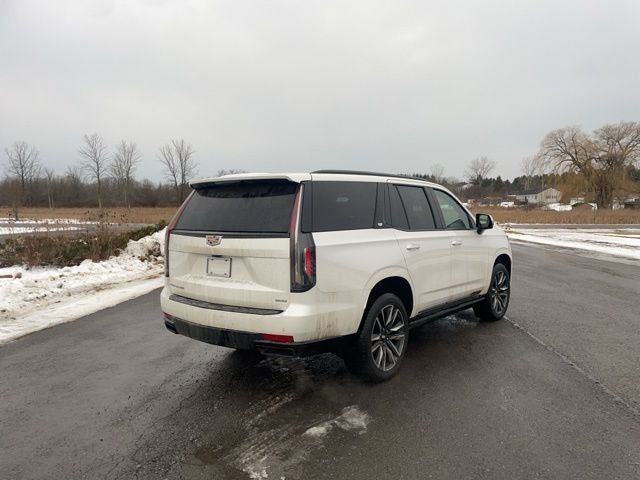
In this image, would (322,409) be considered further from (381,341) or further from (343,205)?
(343,205)

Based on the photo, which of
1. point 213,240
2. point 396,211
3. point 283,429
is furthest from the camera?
point 396,211

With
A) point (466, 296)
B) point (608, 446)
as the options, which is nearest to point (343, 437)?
point (608, 446)

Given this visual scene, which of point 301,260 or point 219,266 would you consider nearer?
point 301,260

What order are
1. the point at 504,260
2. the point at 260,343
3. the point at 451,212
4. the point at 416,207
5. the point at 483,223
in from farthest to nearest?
the point at 504,260
the point at 483,223
the point at 451,212
the point at 416,207
the point at 260,343

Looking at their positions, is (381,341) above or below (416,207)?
below

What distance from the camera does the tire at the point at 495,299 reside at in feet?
18.9

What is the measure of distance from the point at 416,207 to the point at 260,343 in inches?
93.9

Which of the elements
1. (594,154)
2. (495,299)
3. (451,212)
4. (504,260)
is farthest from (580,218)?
(451,212)

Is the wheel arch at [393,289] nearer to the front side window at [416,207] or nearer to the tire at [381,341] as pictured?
the tire at [381,341]

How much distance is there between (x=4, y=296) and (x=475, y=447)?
24.3 feet

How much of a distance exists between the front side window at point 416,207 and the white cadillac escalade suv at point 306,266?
0.06 ft

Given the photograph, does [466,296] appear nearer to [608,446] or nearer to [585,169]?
[608,446]

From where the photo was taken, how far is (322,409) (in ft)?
11.2

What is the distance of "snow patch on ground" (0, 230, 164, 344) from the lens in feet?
20.3
